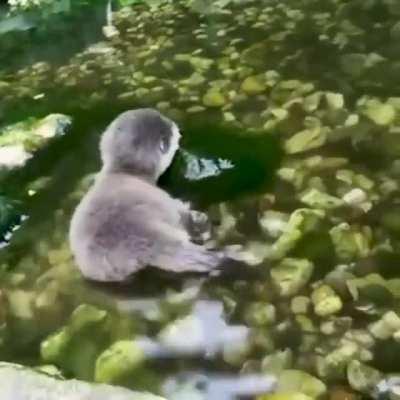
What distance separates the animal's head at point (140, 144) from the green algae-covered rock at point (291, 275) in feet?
0.48

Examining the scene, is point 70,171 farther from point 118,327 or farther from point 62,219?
point 118,327

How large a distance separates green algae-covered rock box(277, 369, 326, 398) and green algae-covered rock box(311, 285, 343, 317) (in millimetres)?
57

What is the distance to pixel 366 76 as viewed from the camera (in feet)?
2.80

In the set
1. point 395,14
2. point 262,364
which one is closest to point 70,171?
point 262,364

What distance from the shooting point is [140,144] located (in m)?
0.73

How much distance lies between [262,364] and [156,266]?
11 centimetres

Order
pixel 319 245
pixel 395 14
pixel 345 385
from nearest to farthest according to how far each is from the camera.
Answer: pixel 345 385, pixel 319 245, pixel 395 14

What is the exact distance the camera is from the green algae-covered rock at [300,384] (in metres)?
0.55

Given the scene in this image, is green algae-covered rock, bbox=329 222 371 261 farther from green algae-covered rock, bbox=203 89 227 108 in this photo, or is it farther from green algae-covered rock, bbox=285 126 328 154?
green algae-covered rock, bbox=203 89 227 108

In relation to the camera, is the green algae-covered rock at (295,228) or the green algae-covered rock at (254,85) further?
the green algae-covered rock at (254,85)

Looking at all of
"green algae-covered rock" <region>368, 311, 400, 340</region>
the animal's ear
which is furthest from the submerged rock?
"green algae-covered rock" <region>368, 311, 400, 340</region>

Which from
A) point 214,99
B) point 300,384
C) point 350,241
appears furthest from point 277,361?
point 214,99

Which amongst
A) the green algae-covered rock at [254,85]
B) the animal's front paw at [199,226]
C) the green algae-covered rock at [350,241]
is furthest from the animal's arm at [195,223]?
→ the green algae-covered rock at [254,85]

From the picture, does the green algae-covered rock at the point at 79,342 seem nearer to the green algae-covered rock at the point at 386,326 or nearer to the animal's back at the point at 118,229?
the animal's back at the point at 118,229
